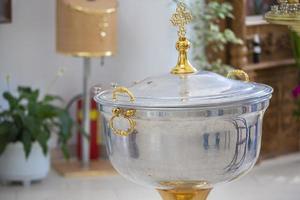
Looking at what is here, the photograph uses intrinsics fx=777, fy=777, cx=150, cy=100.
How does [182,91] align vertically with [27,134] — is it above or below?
above

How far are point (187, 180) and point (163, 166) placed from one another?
6 centimetres

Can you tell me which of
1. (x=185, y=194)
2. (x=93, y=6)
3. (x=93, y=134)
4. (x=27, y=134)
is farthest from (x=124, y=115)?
(x=93, y=134)

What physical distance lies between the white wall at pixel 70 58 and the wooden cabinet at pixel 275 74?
0.50 m

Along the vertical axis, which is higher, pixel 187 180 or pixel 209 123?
pixel 209 123

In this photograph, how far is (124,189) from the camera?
15.5 ft

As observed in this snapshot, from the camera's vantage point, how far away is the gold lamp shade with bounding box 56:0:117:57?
4.70 m

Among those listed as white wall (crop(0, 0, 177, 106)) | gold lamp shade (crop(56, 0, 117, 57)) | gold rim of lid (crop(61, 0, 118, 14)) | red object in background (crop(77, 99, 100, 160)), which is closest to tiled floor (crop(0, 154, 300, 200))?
red object in background (crop(77, 99, 100, 160))

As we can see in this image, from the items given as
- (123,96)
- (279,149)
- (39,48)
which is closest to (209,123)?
(123,96)

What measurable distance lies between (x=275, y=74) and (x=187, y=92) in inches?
163

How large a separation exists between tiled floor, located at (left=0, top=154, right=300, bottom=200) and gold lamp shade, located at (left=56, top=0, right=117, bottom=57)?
2.65ft

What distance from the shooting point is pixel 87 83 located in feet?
16.5

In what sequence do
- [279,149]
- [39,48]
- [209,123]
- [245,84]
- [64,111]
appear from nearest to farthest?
[209,123], [245,84], [64,111], [39,48], [279,149]

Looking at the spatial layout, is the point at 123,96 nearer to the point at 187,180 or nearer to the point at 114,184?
the point at 187,180

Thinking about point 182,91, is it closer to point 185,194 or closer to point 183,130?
point 183,130
